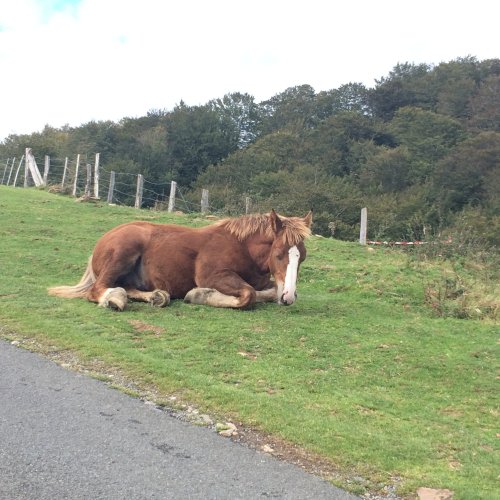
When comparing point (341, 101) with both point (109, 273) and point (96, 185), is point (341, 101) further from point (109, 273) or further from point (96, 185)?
point (109, 273)

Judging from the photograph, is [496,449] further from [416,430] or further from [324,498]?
[324,498]

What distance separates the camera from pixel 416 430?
4.27 meters

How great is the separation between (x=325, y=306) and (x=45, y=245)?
7.93m

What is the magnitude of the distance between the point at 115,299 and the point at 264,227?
2.53 meters

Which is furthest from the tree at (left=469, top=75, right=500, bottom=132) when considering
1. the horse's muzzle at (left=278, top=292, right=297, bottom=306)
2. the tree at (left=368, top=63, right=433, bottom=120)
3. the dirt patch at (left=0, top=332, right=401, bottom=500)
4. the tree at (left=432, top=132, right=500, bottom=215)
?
the dirt patch at (left=0, top=332, right=401, bottom=500)

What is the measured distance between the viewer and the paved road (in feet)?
10.6

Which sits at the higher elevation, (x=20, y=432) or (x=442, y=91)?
(x=442, y=91)

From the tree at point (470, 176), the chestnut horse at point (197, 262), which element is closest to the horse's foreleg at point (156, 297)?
the chestnut horse at point (197, 262)

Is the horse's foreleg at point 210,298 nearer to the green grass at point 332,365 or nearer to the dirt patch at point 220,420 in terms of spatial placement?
the green grass at point 332,365

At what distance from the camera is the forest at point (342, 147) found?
43.6m

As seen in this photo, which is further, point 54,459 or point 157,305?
point 157,305

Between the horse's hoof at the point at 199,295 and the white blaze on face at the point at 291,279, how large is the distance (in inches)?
45.8

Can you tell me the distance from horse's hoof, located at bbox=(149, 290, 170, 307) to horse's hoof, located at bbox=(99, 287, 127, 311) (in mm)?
426

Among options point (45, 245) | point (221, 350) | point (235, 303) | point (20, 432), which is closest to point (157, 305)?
point (235, 303)
